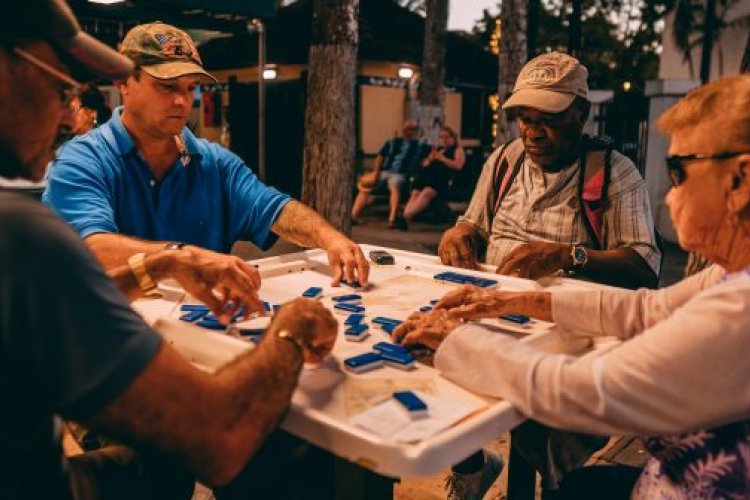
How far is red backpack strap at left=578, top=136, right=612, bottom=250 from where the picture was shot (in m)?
3.52

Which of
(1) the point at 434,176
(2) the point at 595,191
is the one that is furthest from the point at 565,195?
(1) the point at 434,176

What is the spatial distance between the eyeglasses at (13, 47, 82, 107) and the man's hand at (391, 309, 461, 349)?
1.07 meters

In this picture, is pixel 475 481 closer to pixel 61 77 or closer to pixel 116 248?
pixel 116 248

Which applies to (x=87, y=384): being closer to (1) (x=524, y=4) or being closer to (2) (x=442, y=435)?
(2) (x=442, y=435)

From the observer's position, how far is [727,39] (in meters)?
32.4

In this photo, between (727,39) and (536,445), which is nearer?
(536,445)

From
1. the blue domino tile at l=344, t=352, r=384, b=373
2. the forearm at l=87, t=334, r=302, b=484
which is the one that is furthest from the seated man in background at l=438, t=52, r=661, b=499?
the forearm at l=87, t=334, r=302, b=484

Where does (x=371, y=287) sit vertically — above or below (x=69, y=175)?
below

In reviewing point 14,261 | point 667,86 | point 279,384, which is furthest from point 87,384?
point 667,86

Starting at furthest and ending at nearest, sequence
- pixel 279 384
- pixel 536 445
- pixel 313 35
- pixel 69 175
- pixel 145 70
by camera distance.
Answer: pixel 313 35, pixel 145 70, pixel 69 175, pixel 536 445, pixel 279 384

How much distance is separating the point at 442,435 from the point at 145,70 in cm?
242

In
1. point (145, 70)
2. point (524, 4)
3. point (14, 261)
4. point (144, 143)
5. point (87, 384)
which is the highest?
point (524, 4)

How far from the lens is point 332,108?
6594 mm

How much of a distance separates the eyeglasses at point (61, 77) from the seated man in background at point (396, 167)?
11.6 meters
